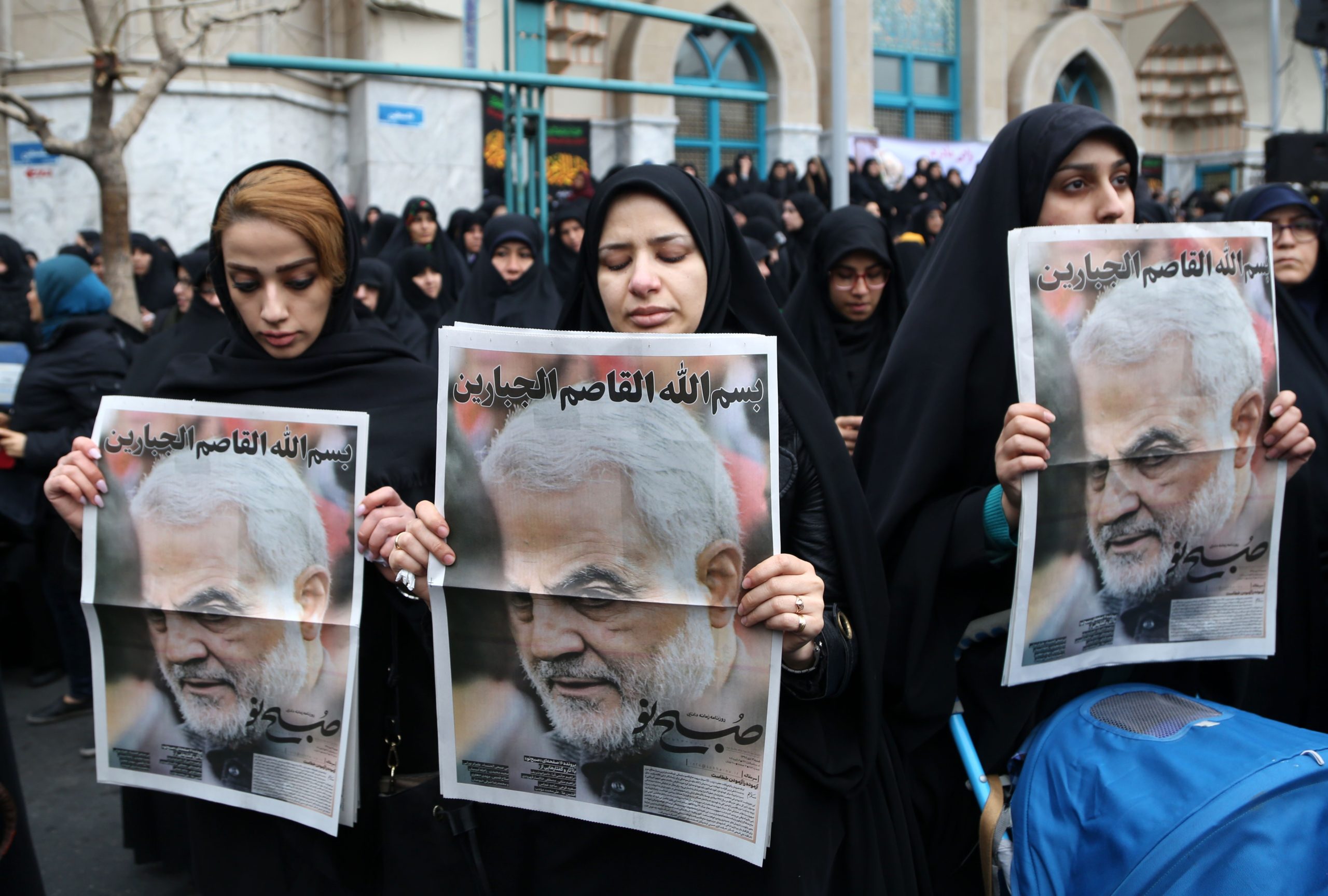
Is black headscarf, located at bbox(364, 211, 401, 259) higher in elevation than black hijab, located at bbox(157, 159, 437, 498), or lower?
higher

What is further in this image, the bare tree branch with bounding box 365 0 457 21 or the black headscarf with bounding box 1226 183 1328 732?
the bare tree branch with bounding box 365 0 457 21

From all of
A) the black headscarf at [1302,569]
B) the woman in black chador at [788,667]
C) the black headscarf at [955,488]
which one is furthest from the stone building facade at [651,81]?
the woman in black chador at [788,667]

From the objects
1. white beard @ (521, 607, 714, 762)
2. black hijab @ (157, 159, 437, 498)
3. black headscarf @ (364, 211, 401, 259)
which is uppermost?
black headscarf @ (364, 211, 401, 259)

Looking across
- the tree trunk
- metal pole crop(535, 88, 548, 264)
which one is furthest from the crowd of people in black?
the tree trunk

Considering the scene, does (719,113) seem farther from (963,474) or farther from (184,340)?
(963,474)

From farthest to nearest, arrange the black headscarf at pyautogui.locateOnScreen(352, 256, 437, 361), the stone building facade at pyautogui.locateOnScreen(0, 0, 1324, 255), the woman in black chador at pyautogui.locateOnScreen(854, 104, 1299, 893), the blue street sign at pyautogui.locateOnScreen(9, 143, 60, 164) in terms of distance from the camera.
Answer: the stone building facade at pyautogui.locateOnScreen(0, 0, 1324, 255)
the blue street sign at pyautogui.locateOnScreen(9, 143, 60, 164)
the black headscarf at pyautogui.locateOnScreen(352, 256, 437, 361)
the woman in black chador at pyautogui.locateOnScreen(854, 104, 1299, 893)

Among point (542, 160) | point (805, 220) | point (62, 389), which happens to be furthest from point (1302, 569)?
point (805, 220)

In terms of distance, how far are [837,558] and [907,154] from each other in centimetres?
1821

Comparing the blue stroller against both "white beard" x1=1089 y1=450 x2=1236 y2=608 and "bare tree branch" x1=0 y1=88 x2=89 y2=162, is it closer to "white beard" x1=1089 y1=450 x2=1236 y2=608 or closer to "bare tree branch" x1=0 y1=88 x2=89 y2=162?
"white beard" x1=1089 y1=450 x2=1236 y2=608

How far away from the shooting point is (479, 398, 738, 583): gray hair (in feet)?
4.72

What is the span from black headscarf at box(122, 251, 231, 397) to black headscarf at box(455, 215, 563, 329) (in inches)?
69.2

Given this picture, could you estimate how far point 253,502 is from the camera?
1803mm

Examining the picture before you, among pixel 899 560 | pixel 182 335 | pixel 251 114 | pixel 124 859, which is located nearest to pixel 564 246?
pixel 182 335

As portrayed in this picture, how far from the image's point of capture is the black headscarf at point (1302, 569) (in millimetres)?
2291
